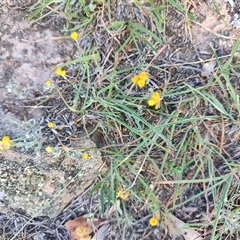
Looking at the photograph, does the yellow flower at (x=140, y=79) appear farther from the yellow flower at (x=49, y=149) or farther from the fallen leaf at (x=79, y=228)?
the fallen leaf at (x=79, y=228)

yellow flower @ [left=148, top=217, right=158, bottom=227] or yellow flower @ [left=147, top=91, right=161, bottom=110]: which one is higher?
yellow flower @ [left=147, top=91, right=161, bottom=110]

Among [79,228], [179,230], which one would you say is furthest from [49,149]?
[179,230]

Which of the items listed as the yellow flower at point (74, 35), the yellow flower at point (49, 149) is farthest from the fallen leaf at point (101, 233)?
the yellow flower at point (74, 35)

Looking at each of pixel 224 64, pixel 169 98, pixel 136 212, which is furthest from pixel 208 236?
pixel 224 64

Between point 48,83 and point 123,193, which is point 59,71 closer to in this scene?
point 48,83

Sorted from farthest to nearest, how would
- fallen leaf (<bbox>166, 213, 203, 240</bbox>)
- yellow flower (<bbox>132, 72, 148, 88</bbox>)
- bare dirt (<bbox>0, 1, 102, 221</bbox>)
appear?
fallen leaf (<bbox>166, 213, 203, 240</bbox>), bare dirt (<bbox>0, 1, 102, 221</bbox>), yellow flower (<bbox>132, 72, 148, 88</bbox>)

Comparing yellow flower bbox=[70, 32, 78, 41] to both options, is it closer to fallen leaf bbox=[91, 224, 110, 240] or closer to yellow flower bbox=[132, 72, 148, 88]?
yellow flower bbox=[132, 72, 148, 88]

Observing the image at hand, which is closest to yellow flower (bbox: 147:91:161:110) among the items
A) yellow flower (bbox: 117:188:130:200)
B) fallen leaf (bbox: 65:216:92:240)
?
yellow flower (bbox: 117:188:130:200)

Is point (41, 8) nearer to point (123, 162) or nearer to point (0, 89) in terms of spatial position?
point (0, 89)
